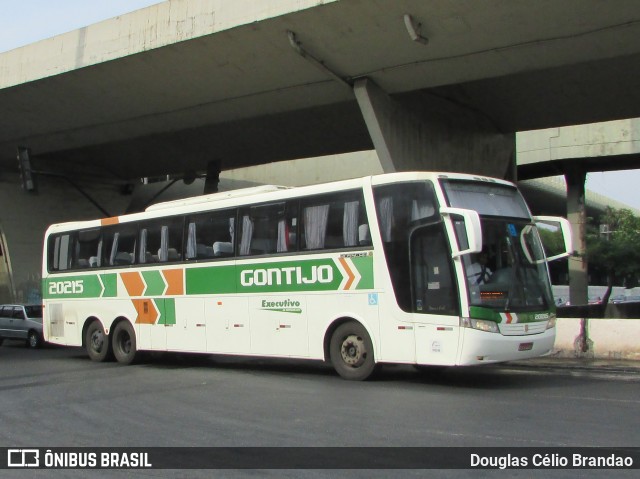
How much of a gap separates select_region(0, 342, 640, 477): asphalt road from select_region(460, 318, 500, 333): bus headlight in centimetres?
99

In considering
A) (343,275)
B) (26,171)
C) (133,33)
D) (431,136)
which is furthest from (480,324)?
(26,171)

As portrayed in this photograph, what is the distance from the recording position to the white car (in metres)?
23.3

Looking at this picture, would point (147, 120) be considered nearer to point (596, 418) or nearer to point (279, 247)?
point (279, 247)

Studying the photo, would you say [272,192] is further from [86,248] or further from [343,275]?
[86,248]

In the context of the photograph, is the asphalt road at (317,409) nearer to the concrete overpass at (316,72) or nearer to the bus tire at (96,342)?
the bus tire at (96,342)

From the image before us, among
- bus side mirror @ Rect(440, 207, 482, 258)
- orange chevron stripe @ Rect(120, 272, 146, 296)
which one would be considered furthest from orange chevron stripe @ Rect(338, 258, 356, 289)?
orange chevron stripe @ Rect(120, 272, 146, 296)

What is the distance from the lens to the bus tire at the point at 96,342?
55.5 feet

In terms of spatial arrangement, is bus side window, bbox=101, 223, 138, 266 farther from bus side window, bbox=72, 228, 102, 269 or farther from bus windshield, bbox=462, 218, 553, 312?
bus windshield, bbox=462, 218, 553, 312

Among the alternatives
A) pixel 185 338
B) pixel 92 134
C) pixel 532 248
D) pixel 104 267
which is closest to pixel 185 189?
pixel 92 134

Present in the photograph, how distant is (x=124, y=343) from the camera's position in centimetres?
1670

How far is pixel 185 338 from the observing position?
15.1 meters

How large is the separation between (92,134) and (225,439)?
67.8 feet

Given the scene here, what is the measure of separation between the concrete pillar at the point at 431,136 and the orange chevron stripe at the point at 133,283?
296 inches

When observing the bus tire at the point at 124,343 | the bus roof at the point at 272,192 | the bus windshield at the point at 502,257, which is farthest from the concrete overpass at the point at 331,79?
the bus tire at the point at 124,343
